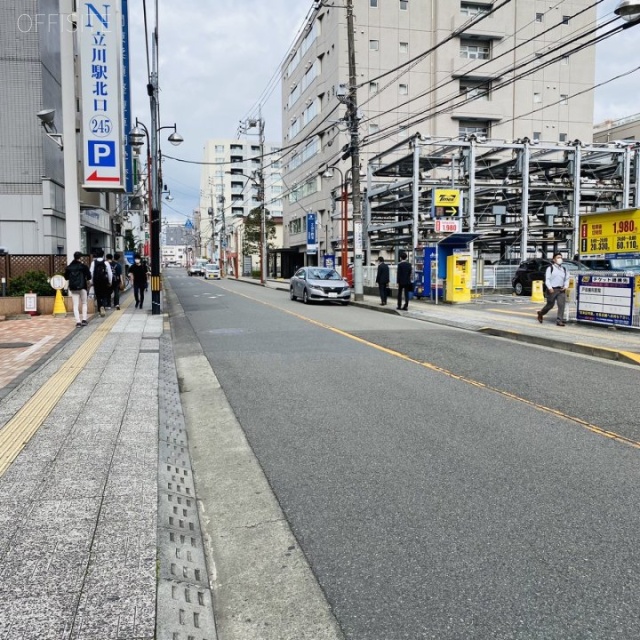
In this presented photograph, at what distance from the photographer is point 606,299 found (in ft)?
48.0

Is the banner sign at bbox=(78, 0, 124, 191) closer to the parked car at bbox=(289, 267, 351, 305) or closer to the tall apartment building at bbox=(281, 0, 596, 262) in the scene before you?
the parked car at bbox=(289, 267, 351, 305)

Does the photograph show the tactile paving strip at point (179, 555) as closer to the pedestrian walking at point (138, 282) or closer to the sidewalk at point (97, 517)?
the sidewalk at point (97, 517)

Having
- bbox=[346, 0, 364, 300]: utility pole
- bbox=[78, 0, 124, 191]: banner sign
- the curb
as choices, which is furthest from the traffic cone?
bbox=[346, 0, 364, 300]: utility pole

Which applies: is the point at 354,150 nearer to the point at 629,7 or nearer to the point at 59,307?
the point at 59,307

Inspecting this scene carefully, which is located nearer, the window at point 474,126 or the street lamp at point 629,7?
the street lamp at point 629,7

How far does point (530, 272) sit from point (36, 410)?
24900mm

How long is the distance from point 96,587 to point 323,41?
5624 cm

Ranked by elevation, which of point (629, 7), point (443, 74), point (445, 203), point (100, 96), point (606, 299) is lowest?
point (606, 299)

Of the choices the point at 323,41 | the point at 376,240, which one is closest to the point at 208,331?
the point at 376,240

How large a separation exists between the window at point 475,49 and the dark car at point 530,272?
106ft

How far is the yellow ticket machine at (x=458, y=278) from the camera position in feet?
75.0

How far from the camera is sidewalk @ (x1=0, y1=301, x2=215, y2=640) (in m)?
2.83

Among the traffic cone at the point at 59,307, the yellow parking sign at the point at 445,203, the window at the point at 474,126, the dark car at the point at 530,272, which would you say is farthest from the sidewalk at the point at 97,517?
the window at the point at 474,126

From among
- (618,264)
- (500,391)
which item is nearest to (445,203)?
(618,264)
